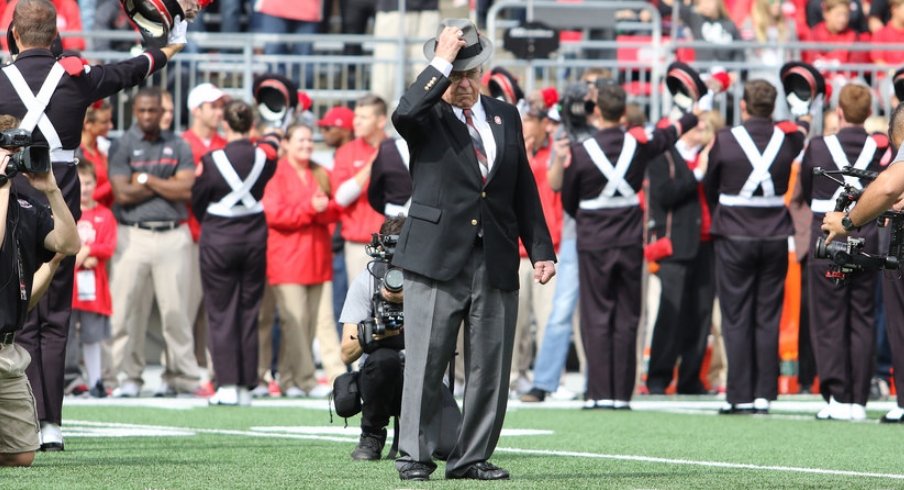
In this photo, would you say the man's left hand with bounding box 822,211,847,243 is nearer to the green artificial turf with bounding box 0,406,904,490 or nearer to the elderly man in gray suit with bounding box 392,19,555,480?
the green artificial turf with bounding box 0,406,904,490

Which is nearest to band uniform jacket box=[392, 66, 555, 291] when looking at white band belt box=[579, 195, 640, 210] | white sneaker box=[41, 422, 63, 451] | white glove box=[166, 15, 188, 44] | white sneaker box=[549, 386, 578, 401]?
white glove box=[166, 15, 188, 44]

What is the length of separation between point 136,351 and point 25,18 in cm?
589

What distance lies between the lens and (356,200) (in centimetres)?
1499

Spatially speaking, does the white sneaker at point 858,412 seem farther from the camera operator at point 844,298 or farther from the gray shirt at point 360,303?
the gray shirt at point 360,303

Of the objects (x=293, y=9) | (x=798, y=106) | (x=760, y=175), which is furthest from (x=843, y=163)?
(x=293, y=9)

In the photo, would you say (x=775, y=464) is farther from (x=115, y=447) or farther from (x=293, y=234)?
(x=293, y=234)

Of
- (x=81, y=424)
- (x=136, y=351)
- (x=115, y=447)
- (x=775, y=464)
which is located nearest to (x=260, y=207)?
(x=136, y=351)

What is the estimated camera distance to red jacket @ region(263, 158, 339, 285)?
15172 mm

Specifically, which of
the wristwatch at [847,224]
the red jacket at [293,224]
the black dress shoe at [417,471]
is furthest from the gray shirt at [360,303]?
the red jacket at [293,224]

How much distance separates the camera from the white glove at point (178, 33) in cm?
977

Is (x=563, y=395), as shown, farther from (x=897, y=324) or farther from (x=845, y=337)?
(x=897, y=324)

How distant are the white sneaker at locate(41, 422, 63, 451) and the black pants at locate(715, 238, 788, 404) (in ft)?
17.9

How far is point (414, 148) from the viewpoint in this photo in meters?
8.22

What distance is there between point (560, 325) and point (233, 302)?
2593mm
